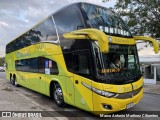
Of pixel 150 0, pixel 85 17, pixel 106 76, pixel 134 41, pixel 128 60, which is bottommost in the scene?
pixel 106 76

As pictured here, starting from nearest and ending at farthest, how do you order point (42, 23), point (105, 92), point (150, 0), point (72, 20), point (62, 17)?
point (105, 92), point (72, 20), point (62, 17), point (42, 23), point (150, 0)

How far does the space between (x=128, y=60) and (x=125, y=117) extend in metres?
1.95

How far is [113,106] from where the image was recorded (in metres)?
6.92

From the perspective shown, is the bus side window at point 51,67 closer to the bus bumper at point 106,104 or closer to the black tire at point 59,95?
the black tire at point 59,95

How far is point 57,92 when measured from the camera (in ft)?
31.0

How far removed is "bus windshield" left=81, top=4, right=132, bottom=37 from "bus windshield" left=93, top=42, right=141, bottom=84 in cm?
55

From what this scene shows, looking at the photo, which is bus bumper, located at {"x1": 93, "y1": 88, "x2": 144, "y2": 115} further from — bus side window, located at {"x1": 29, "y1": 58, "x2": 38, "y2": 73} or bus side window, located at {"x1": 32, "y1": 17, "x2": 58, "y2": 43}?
bus side window, located at {"x1": 29, "y1": 58, "x2": 38, "y2": 73}

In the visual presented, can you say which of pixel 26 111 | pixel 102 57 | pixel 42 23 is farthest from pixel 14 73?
pixel 102 57

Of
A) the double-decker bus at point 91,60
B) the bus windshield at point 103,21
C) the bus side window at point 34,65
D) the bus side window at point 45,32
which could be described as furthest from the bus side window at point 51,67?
the bus windshield at point 103,21

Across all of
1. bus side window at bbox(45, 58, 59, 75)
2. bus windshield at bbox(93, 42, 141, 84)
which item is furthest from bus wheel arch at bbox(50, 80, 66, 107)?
bus windshield at bbox(93, 42, 141, 84)

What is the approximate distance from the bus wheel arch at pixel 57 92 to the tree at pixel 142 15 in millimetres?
8187

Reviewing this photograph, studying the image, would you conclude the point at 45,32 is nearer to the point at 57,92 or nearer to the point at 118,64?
the point at 57,92

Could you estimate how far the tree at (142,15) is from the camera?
14750 mm

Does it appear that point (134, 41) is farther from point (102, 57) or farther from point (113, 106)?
point (113, 106)
